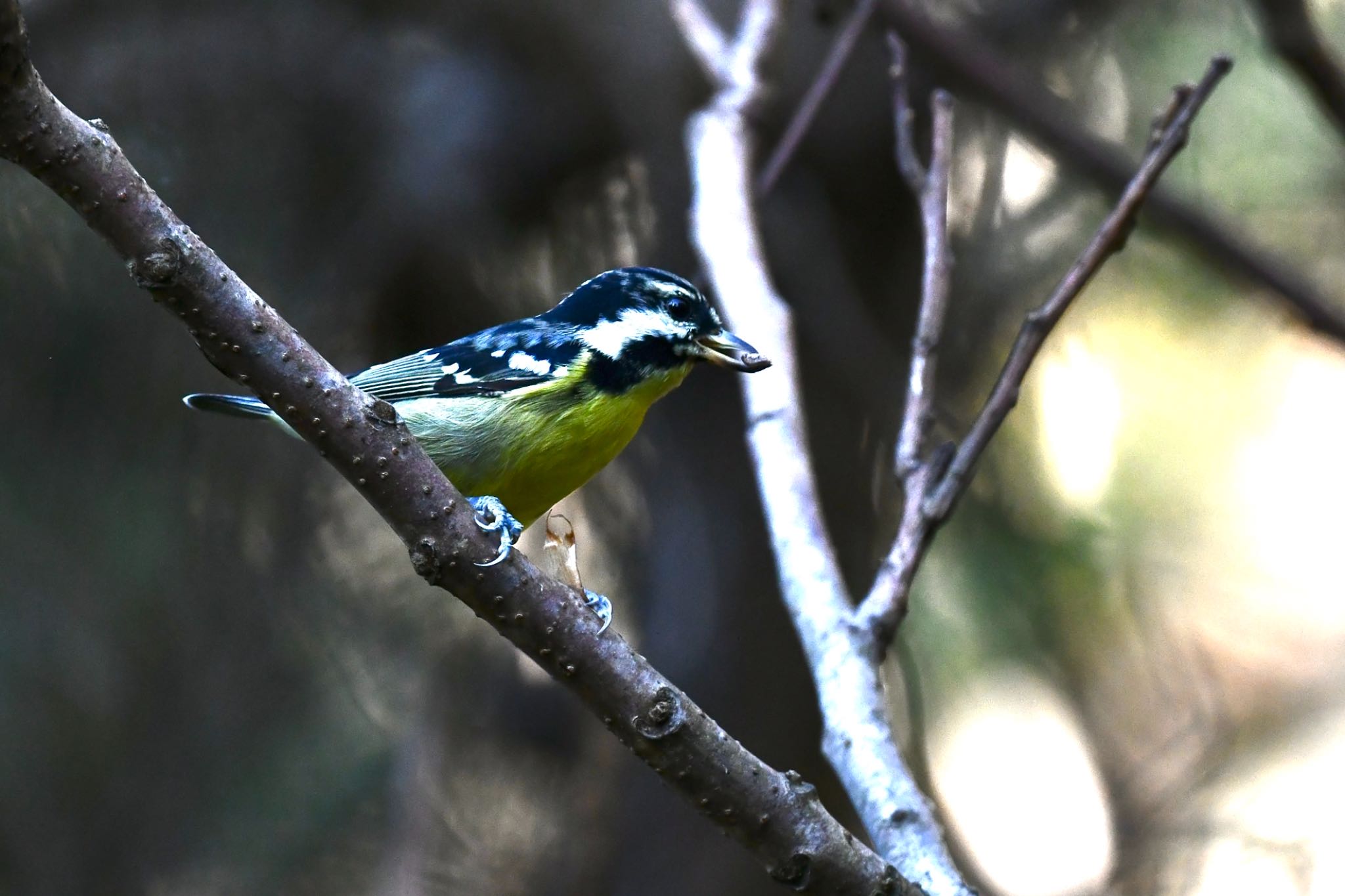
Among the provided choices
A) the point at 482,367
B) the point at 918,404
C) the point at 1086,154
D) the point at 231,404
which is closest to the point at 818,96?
the point at 1086,154

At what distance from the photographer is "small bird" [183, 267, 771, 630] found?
249cm

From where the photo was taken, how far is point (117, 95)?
11.8 ft

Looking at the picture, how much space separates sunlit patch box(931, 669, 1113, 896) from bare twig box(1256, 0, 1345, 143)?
7.16ft

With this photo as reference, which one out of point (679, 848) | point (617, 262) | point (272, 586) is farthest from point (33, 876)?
point (617, 262)

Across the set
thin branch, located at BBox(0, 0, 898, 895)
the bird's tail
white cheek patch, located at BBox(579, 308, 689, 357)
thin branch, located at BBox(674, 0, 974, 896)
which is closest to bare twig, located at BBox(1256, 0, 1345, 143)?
thin branch, located at BBox(674, 0, 974, 896)

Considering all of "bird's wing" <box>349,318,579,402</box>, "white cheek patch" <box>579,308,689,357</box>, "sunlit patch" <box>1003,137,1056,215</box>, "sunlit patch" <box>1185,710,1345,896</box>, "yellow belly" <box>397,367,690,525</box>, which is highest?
"sunlit patch" <box>1003,137,1056,215</box>

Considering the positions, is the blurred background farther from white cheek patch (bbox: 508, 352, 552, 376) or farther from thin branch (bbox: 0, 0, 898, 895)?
thin branch (bbox: 0, 0, 898, 895)

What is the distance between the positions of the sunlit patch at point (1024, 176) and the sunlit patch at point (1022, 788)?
1.82 metres

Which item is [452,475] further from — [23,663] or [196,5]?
[196,5]

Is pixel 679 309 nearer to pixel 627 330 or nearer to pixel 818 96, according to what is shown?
pixel 627 330

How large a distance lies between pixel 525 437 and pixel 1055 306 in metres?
1.15

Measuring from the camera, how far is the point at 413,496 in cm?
152

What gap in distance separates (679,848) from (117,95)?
9.88ft

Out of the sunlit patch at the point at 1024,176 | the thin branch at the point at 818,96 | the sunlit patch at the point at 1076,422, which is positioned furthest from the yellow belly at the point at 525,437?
the sunlit patch at the point at 1024,176
